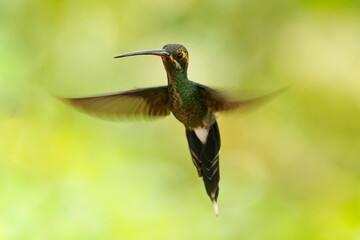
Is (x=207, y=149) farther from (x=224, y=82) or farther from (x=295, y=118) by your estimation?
(x=295, y=118)

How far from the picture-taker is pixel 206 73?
3.93m

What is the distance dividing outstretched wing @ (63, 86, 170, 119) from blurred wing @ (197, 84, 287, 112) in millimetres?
182

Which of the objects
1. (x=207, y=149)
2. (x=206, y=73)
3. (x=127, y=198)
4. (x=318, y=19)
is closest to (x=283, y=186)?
(x=206, y=73)

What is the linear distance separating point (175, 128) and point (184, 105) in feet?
9.46

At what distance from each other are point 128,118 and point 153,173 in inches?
66.7

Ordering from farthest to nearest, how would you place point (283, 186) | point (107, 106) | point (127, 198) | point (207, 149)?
point (283, 186)
point (127, 198)
point (207, 149)
point (107, 106)

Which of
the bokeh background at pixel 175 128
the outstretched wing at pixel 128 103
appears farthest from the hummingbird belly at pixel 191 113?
the bokeh background at pixel 175 128

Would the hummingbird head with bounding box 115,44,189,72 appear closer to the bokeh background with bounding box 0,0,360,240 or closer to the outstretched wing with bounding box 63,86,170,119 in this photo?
the outstretched wing with bounding box 63,86,170,119

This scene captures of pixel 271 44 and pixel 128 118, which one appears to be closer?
pixel 128 118

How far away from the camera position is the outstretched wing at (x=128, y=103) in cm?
134

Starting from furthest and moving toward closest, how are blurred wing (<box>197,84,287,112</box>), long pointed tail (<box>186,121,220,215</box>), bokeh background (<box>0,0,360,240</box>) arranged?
bokeh background (<box>0,0,360,240</box>), long pointed tail (<box>186,121,220,215</box>), blurred wing (<box>197,84,287,112</box>)

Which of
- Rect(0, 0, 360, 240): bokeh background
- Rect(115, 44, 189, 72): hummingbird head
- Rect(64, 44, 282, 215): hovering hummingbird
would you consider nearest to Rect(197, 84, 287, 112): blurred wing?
Rect(64, 44, 282, 215): hovering hummingbird

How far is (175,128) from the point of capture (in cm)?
419

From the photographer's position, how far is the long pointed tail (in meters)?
1.52
